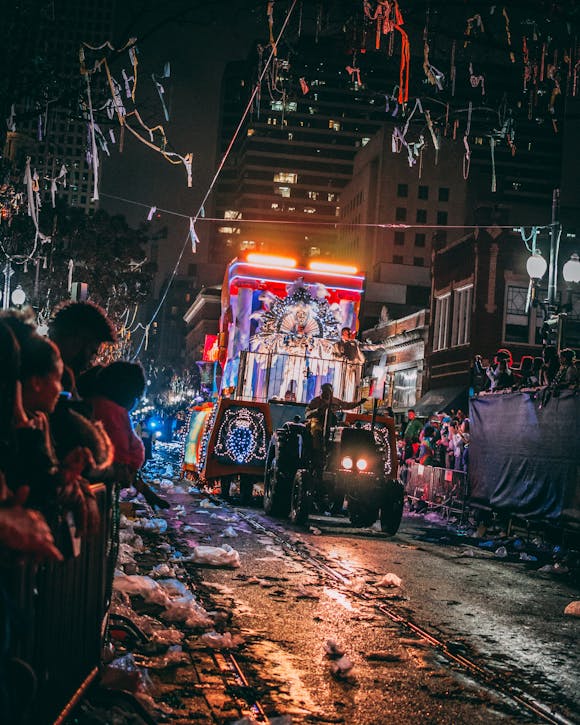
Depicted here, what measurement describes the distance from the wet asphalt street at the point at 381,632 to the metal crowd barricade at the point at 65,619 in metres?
0.75

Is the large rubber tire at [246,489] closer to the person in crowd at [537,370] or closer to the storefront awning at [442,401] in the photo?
the person in crowd at [537,370]

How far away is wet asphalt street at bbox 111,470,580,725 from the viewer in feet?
16.5

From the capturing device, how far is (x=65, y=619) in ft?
11.9

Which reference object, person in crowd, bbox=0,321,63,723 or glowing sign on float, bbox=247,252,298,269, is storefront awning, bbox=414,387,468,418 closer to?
glowing sign on float, bbox=247,252,298,269

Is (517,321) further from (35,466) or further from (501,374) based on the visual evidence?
(35,466)

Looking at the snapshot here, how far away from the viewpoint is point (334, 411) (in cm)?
1514

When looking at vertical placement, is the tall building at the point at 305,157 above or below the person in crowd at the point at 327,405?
above

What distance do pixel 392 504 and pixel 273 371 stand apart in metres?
5.59

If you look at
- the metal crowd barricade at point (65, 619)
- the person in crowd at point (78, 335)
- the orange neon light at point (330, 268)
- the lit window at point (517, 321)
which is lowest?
the metal crowd barricade at point (65, 619)

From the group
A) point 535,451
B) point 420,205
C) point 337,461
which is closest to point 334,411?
point 337,461

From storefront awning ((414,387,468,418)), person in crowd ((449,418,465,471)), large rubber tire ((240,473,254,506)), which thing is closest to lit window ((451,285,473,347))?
storefront awning ((414,387,468,418))

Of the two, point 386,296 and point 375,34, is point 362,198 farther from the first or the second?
point 375,34

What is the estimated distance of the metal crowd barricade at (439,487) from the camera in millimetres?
16828

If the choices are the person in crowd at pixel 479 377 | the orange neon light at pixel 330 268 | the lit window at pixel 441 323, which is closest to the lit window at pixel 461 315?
the lit window at pixel 441 323
